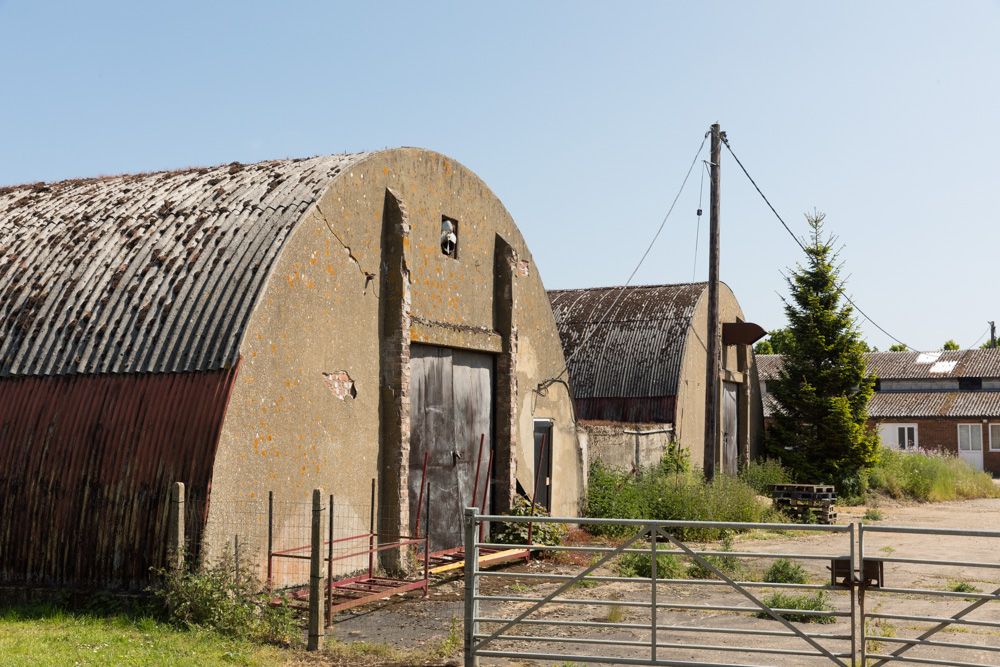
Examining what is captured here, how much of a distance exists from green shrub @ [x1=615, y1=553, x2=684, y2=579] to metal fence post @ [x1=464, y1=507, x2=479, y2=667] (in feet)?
18.2

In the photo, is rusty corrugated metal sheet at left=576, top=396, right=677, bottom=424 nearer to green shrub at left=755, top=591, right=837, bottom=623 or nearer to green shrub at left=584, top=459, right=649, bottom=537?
green shrub at left=584, top=459, right=649, bottom=537

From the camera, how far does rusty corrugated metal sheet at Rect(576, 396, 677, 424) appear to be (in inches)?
982

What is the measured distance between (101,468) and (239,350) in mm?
2046

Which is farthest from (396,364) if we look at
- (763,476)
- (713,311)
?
(763,476)

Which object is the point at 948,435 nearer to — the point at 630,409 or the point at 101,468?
the point at 630,409

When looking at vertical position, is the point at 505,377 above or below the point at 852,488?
above

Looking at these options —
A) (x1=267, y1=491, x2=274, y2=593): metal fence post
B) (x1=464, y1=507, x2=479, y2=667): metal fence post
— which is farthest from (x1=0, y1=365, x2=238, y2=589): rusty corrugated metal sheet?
(x1=464, y1=507, x2=479, y2=667): metal fence post

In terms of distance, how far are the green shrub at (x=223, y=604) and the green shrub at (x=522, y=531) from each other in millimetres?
6090

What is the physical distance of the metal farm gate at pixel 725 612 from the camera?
7449 millimetres

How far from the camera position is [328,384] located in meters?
12.0

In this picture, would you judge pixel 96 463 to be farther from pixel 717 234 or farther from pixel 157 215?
pixel 717 234

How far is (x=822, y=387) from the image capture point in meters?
27.9

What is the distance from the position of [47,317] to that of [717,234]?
48.2 ft

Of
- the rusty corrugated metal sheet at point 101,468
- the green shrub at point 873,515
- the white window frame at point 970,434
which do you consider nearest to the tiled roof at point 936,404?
the white window frame at point 970,434
